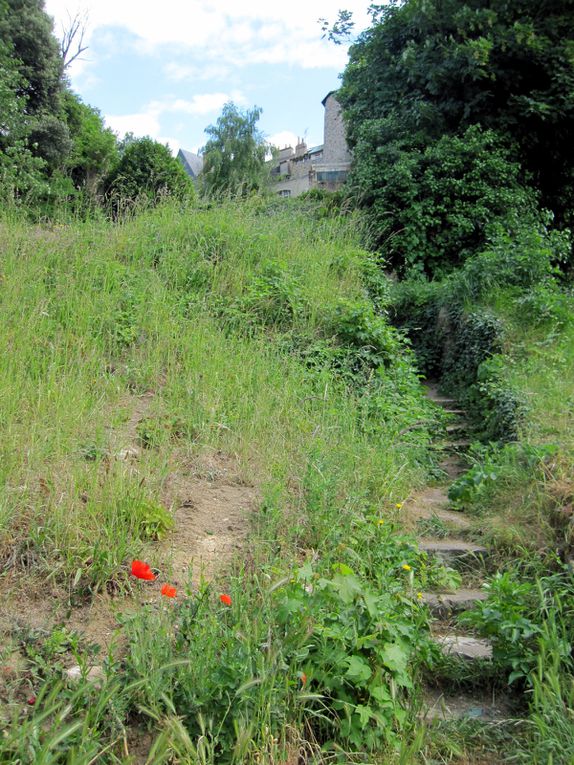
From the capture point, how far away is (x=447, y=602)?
3.89 metres

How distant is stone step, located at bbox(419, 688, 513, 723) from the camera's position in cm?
299

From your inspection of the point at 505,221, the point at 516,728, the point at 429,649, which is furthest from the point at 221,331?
the point at 505,221

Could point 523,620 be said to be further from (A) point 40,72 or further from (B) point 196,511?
(A) point 40,72

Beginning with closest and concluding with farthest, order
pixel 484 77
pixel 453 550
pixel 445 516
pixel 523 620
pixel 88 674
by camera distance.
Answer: pixel 88 674, pixel 523 620, pixel 453 550, pixel 445 516, pixel 484 77

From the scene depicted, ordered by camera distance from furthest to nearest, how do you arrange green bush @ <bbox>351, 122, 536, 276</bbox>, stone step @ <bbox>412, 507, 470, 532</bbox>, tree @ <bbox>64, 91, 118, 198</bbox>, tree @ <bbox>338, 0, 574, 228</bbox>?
tree @ <bbox>64, 91, 118, 198</bbox>, green bush @ <bbox>351, 122, 536, 276</bbox>, tree @ <bbox>338, 0, 574, 228</bbox>, stone step @ <bbox>412, 507, 470, 532</bbox>

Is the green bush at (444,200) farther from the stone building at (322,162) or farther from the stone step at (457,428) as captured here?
the stone step at (457,428)

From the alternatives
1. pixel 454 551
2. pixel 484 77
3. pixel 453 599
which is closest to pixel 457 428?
pixel 454 551

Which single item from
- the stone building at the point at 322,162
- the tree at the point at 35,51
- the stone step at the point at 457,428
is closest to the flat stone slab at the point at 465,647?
the stone step at the point at 457,428

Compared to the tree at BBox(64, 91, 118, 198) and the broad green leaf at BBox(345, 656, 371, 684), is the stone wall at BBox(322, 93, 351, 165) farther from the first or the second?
the broad green leaf at BBox(345, 656, 371, 684)

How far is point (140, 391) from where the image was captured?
5414 mm

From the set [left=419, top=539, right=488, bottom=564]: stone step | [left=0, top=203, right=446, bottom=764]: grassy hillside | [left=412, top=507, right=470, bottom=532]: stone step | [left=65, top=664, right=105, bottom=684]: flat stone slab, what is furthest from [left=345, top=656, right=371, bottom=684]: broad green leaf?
[left=412, top=507, right=470, bottom=532]: stone step

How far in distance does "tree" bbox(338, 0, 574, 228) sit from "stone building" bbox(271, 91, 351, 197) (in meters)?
2.15

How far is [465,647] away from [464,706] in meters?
0.37

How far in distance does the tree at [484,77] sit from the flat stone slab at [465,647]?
1122 centimetres
